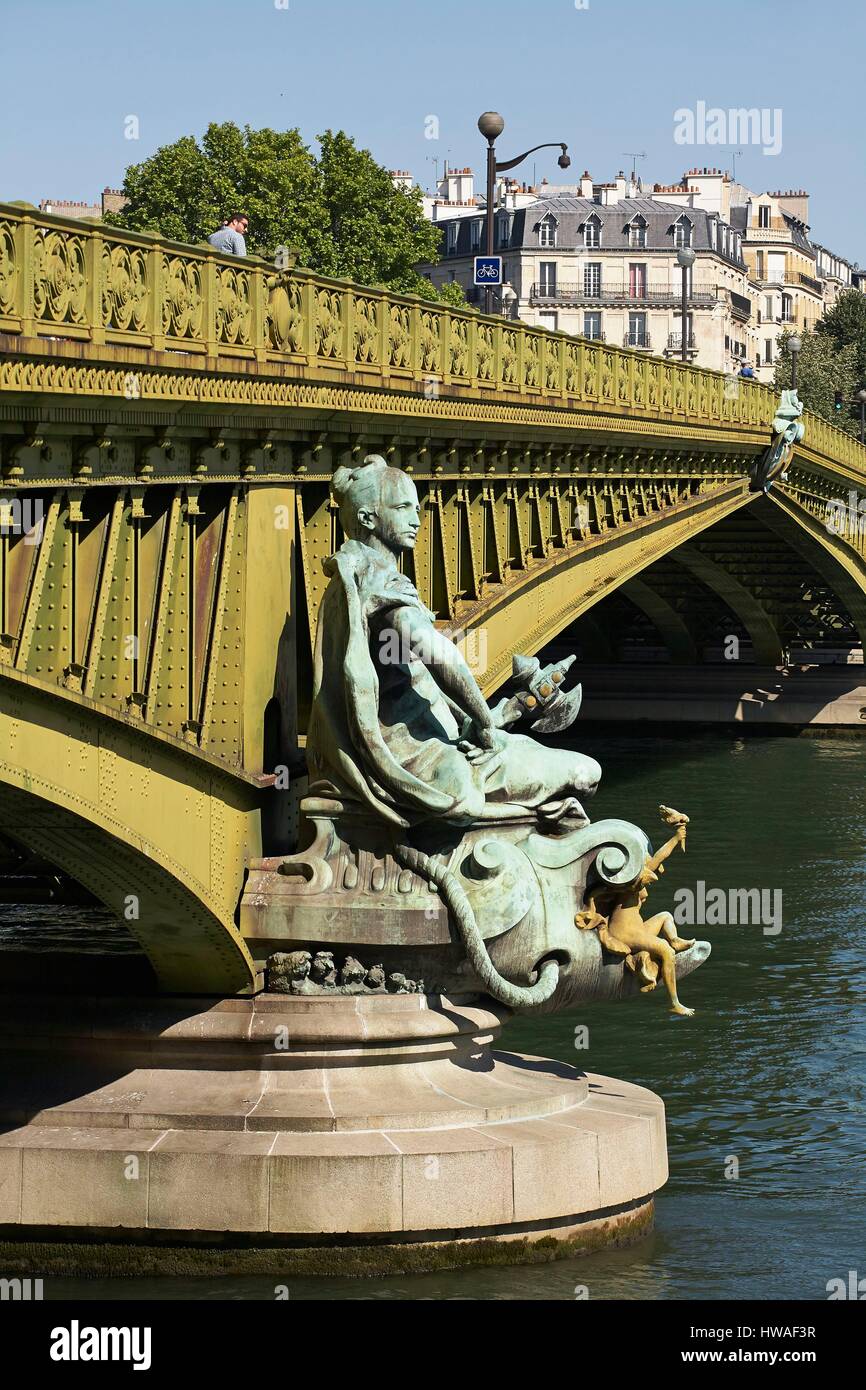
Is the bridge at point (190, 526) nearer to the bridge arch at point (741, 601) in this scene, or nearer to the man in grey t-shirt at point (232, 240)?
the man in grey t-shirt at point (232, 240)

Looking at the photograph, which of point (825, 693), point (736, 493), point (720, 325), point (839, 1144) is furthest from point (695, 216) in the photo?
point (839, 1144)

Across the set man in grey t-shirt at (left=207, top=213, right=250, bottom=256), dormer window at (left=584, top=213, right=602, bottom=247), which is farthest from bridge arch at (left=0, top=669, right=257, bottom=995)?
dormer window at (left=584, top=213, right=602, bottom=247)

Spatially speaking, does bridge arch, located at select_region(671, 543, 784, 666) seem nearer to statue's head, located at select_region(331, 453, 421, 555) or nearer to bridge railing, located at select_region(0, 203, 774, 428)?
bridge railing, located at select_region(0, 203, 774, 428)

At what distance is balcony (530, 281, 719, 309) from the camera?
385 feet

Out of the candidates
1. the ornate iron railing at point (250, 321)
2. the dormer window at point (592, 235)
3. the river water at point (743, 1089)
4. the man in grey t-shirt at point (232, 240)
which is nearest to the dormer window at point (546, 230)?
the dormer window at point (592, 235)

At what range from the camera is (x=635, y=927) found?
18719 millimetres

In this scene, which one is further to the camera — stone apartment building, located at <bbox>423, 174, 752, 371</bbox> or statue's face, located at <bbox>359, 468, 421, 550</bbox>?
stone apartment building, located at <bbox>423, 174, 752, 371</bbox>

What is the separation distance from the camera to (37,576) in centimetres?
1488

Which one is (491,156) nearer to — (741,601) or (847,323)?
(741,601)

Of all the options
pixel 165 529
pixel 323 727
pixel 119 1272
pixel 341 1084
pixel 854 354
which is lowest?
pixel 119 1272

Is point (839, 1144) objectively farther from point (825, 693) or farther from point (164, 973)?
point (825, 693)

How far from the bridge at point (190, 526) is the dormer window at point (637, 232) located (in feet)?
305

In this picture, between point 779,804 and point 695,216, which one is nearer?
point 779,804
